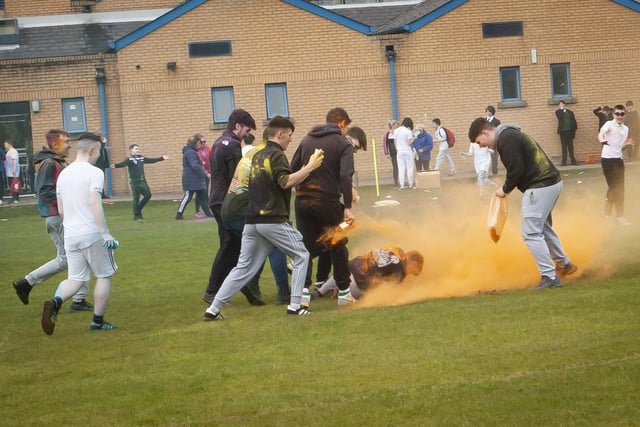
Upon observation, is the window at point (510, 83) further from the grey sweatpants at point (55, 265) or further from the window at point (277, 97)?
the grey sweatpants at point (55, 265)

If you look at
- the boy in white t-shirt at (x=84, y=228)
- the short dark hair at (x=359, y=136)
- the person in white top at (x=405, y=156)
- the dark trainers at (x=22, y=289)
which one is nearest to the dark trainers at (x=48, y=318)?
the boy in white t-shirt at (x=84, y=228)

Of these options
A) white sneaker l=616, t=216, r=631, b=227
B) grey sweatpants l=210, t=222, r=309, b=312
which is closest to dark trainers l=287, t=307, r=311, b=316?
grey sweatpants l=210, t=222, r=309, b=312

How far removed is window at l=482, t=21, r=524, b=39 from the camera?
35.3 metres

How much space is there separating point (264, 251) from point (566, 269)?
3.27m

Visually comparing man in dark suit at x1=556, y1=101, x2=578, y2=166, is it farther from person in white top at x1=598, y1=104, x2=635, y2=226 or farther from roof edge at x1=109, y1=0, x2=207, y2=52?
person in white top at x1=598, y1=104, x2=635, y2=226

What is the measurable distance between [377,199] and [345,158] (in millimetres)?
16112

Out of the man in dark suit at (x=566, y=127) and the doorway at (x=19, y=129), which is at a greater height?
the doorway at (x=19, y=129)

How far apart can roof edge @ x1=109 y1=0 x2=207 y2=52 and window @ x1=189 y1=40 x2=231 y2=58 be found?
3.41ft

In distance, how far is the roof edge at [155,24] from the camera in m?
34.1

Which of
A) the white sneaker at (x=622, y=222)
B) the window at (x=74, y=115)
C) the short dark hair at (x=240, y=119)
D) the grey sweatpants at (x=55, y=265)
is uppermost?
the window at (x=74, y=115)

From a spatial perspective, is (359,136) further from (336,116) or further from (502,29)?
(502,29)

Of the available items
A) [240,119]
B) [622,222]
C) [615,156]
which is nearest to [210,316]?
[240,119]

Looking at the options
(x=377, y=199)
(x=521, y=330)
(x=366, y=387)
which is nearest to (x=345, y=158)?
(x=521, y=330)

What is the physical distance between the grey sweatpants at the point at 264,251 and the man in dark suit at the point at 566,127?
82.2 feet
